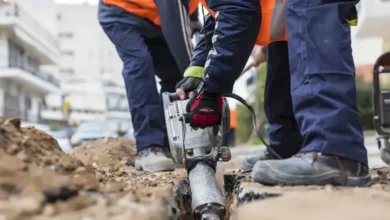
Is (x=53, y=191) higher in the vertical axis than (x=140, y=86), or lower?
lower

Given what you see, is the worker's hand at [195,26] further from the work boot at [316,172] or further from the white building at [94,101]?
the white building at [94,101]

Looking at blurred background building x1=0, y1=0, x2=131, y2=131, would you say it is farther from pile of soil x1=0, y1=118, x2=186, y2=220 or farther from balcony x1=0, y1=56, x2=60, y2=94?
pile of soil x1=0, y1=118, x2=186, y2=220

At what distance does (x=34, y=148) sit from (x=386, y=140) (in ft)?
11.3

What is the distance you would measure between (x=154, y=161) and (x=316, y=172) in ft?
4.96

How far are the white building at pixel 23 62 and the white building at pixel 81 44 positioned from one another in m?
19.2

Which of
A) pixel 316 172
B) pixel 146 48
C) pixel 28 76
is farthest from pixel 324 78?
pixel 28 76

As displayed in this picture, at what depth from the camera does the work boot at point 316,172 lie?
69.2 inches

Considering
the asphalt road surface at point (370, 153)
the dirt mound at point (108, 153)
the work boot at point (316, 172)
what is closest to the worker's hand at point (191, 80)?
the work boot at point (316, 172)

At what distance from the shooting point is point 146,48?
11.5 ft

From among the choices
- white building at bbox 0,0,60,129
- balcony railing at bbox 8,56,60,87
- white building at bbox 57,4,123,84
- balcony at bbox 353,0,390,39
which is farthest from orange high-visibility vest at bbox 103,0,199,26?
white building at bbox 57,4,123,84

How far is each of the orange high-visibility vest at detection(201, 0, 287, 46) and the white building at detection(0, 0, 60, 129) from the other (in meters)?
24.5

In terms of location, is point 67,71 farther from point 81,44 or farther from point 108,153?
point 108,153

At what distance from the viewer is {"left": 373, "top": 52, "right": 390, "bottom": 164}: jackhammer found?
4215 millimetres

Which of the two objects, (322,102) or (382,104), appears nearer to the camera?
(322,102)
